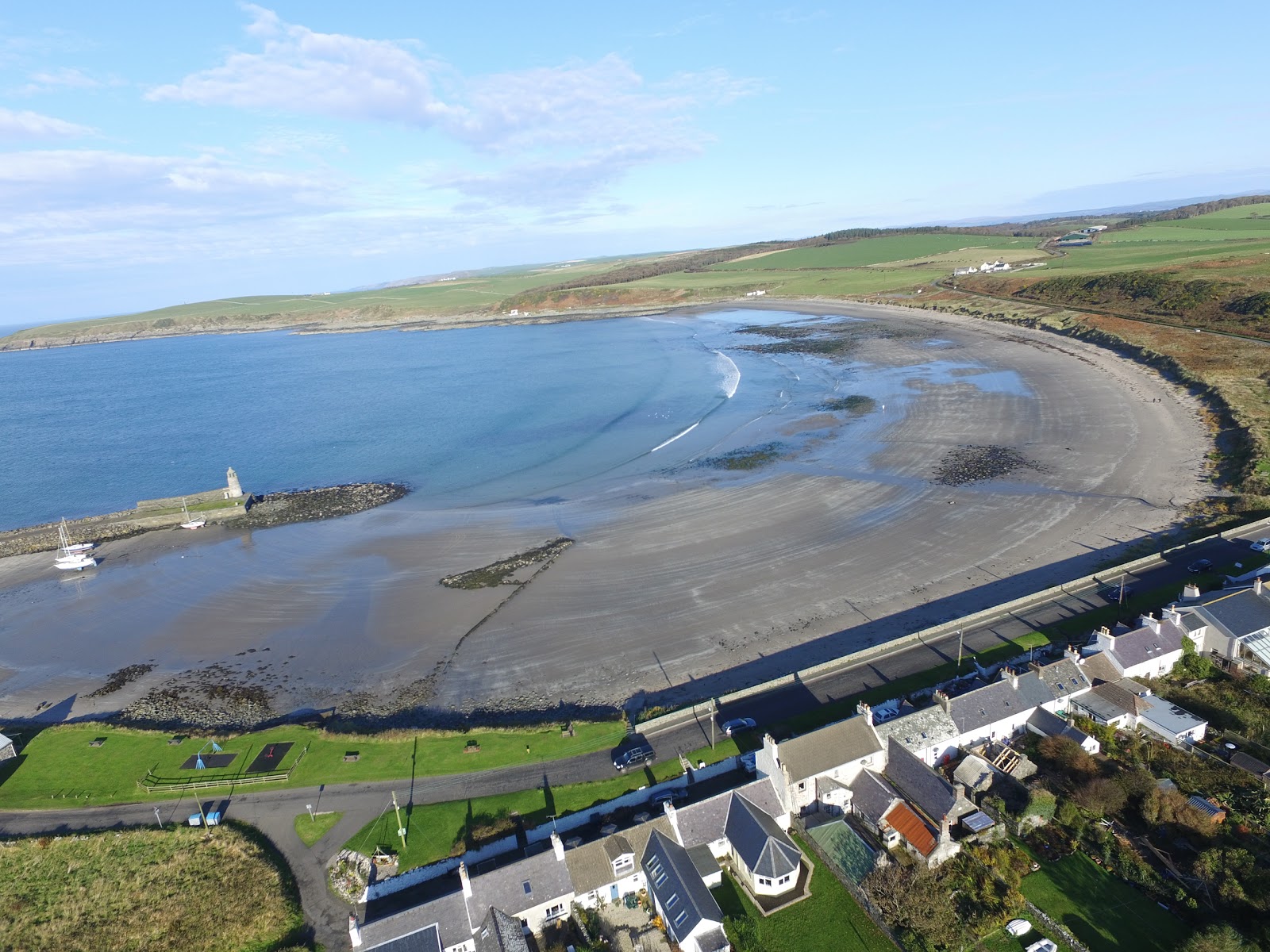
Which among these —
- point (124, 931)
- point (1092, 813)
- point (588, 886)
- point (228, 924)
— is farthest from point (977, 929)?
point (124, 931)

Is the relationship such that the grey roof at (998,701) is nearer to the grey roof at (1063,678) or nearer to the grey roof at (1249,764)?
the grey roof at (1063,678)

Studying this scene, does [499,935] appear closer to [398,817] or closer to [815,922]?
[398,817]

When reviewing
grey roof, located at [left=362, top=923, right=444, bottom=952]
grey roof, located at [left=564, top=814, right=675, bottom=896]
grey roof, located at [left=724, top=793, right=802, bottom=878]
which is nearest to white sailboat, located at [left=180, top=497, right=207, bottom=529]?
grey roof, located at [left=362, top=923, right=444, bottom=952]

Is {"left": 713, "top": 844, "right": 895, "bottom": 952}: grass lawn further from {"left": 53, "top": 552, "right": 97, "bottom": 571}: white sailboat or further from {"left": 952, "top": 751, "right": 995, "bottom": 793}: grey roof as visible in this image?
{"left": 53, "top": 552, "right": 97, "bottom": 571}: white sailboat

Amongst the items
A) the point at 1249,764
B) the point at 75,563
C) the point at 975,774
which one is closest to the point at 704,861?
the point at 975,774

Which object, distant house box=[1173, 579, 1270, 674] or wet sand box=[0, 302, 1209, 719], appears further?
wet sand box=[0, 302, 1209, 719]

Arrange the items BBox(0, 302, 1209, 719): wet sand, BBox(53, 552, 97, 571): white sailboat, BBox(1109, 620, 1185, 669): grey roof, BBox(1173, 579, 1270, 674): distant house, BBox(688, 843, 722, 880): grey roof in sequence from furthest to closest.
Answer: BBox(53, 552, 97, 571): white sailboat → BBox(0, 302, 1209, 719): wet sand → BBox(1173, 579, 1270, 674): distant house → BBox(1109, 620, 1185, 669): grey roof → BBox(688, 843, 722, 880): grey roof
